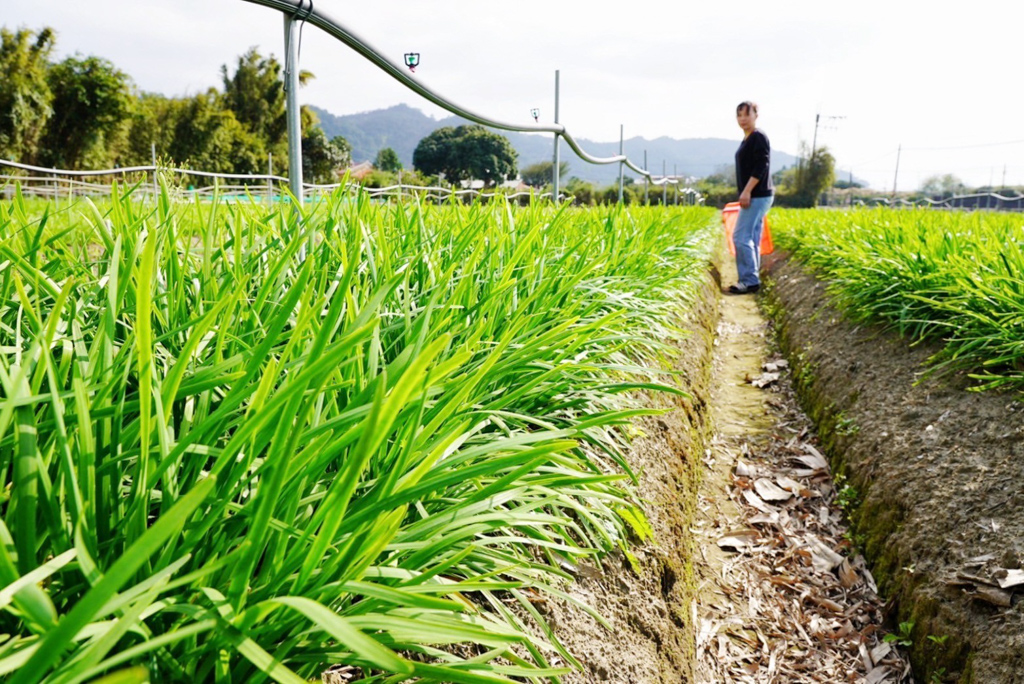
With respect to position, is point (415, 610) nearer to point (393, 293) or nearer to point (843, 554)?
point (393, 293)

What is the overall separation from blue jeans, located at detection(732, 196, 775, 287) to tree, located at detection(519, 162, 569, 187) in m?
2.84

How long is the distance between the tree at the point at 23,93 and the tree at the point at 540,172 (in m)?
33.8

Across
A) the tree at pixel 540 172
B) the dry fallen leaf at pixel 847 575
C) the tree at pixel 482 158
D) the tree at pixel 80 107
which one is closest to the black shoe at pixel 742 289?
the tree at pixel 540 172

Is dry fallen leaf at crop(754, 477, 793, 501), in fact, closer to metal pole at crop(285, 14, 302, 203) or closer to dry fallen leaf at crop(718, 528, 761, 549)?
dry fallen leaf at crop(718, 528, 761, 549)

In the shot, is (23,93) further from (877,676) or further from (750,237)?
(877,676)

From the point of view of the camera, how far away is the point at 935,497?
6.24ft

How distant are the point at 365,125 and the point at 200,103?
14166cm

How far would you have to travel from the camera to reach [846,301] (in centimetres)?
386

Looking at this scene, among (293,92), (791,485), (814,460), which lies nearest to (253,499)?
(293,92)

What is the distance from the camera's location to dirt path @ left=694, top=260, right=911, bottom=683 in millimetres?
1731

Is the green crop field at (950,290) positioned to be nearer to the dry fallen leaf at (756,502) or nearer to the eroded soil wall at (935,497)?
the eroded soil wall at (935,497)

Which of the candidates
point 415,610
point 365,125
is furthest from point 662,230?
point 365,125

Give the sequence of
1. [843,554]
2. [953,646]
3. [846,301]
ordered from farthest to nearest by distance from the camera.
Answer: [846,301] → [843,554] → [953,646]

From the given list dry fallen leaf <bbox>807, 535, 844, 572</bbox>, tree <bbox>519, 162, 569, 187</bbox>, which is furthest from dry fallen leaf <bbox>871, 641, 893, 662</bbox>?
tree <bbox>519, 162, 569, 187</bbox>
